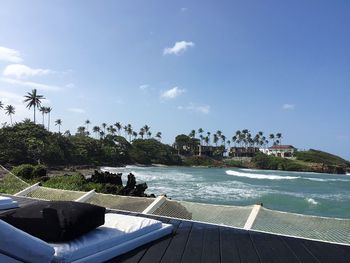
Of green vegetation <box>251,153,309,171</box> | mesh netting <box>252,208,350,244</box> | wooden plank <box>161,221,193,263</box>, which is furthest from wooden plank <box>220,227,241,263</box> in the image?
green vegetation <box>251,153,309,171</box>

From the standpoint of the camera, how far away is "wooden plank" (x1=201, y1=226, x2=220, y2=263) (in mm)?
2789

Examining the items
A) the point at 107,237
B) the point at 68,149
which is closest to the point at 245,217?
the point at 107,237

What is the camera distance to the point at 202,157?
392ft

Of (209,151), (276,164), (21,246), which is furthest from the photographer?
(209,151)

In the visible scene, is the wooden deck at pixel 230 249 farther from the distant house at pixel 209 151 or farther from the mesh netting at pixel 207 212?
the distant house at pixel 209 151

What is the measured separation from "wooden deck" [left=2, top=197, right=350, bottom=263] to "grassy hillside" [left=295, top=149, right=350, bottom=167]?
374ft

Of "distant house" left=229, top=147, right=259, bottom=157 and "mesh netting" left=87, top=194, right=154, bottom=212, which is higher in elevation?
"distant house" left=229, top=147, right=259, bottom=157

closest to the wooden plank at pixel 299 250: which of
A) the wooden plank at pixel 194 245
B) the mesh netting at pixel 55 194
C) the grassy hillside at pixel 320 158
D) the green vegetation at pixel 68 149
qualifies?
the wooden plank at pixel 194 245

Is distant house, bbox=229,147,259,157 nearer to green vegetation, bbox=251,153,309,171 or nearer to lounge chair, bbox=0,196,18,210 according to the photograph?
green vegetation, bbox=251,153,309,171

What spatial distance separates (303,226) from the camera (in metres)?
4.20

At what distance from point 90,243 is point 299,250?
160 centimetres

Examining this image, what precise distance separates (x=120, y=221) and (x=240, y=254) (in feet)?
3.34

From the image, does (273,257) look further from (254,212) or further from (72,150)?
(72,150)

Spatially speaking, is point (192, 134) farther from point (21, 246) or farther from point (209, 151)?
point (21, 246)
